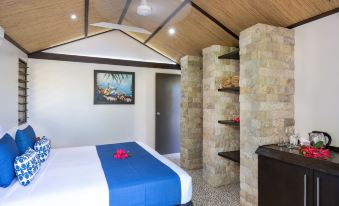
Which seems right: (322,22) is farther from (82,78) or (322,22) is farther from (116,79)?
(82,78)

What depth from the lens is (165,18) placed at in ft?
10.7

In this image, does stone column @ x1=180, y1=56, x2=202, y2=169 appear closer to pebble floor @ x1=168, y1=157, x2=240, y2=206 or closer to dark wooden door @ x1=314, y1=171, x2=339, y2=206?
pebble floor @ x1=168, y1=157, x2=240, y2=206

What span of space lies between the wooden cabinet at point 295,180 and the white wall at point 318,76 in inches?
20.2

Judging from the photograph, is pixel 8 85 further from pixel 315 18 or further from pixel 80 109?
pixel 315 18

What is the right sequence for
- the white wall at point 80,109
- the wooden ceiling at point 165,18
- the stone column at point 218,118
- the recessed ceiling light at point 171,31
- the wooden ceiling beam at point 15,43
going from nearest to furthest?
the wooden ceiling at point 165,18, the wooden ceiling beam at point 15,43, the stone column at point 218,118, the recessed ceiling light at point 171,31, the white wall at point 80,109

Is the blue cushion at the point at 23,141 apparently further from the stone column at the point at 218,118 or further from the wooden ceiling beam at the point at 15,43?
the stone column at the point at 218,118

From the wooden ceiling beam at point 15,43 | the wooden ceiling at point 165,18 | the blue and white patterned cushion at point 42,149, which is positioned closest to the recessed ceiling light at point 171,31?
the wooden ceiling at point 165,18

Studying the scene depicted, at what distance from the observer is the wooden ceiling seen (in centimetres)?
228

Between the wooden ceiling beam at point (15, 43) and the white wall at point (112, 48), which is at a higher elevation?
the white wall at point (112, 48)

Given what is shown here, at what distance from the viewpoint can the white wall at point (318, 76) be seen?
211cm

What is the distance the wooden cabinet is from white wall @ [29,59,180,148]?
119 inches

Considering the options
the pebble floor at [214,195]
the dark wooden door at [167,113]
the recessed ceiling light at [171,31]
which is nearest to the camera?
the pebble floor at [214,195]

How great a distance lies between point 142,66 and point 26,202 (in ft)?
12.0

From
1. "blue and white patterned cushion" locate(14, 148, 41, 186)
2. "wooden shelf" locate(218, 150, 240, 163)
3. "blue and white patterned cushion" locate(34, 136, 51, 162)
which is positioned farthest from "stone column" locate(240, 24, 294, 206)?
"blue and white patterned cushion" locate(34, 136, 51, 162)
